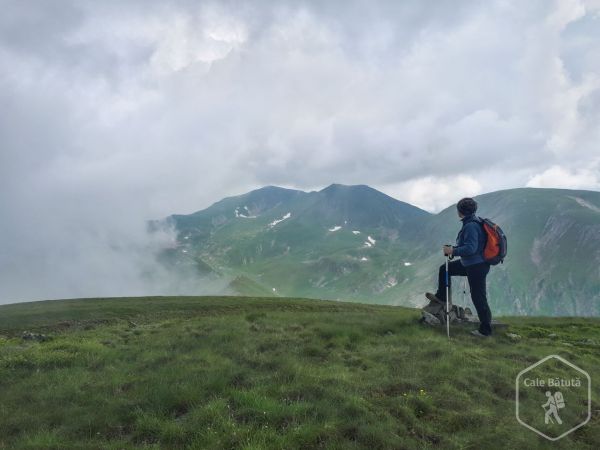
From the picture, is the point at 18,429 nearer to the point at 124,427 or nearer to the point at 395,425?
the point at 124,427

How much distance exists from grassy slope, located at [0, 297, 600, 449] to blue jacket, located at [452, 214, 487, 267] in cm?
329

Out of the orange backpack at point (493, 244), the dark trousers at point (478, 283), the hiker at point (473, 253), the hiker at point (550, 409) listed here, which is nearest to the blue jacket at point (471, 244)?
the hiker at point (473, 253)

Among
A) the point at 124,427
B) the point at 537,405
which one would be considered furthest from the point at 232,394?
the point at 537,405

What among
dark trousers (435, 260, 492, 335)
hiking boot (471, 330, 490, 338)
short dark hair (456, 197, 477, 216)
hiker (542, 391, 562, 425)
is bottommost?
hiker (542, 391, 562, 425)

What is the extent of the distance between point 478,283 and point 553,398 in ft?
19.7

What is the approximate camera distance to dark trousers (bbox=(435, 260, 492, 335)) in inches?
646

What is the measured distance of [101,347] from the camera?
15.6 meters

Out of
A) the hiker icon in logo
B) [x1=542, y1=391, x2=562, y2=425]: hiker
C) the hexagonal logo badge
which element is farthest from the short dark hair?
[x1=542, y1=391, x2=562, y2=425]: hiker

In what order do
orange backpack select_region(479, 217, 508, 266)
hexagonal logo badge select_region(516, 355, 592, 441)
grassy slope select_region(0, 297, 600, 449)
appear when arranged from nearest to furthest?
grassy slope select_region(0, 297, 600, 449), hexagonal logo badge select_region(516, 355, 592, 441), orange backpack select_region(479, 217, 508, 266)

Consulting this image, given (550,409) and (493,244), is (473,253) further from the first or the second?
(550,409)

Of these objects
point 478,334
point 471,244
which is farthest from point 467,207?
point 478,334

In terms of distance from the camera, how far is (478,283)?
652 inches

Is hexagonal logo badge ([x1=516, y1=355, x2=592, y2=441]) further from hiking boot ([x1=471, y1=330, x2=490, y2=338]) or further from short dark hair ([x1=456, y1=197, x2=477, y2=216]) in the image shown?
short dark hair ([x1=456, y1=197, x2=477, y2=216])

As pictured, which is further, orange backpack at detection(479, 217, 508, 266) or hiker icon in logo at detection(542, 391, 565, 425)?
orange backpack at detection(479, 217, 508, 266)
